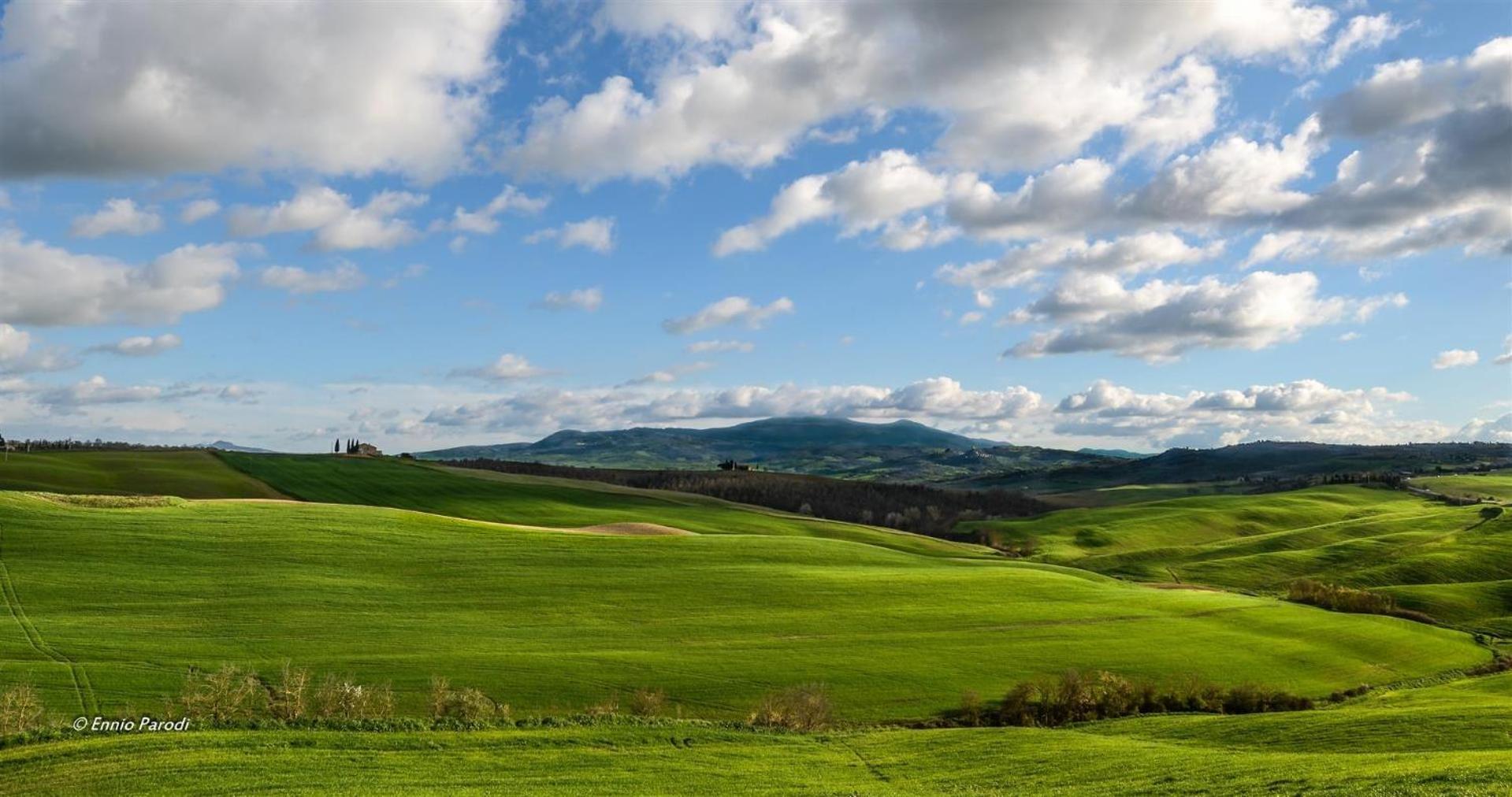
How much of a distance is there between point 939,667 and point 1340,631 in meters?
33.3

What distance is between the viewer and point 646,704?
36906mm

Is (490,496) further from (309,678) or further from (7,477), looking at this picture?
(309,678)

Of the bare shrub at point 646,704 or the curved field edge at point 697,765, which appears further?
the bare shrub at point 646,704

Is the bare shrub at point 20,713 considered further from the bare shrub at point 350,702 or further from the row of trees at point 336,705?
the bare shrub at point 350,702

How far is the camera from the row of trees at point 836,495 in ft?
483

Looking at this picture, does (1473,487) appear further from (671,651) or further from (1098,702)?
(671,651)

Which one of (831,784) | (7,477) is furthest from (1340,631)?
(7,477)

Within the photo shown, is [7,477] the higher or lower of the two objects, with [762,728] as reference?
higher

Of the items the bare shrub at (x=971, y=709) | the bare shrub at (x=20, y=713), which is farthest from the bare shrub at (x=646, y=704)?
the bare shrub at (x=20, y=713)

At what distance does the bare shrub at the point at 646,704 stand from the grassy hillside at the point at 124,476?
67.2 m

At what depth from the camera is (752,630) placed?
49969 mm

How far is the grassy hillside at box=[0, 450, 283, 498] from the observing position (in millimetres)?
89062

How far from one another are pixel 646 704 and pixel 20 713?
19344mm

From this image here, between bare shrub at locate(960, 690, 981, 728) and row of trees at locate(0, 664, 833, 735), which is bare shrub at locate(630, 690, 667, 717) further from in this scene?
bare shrub at locate(960, 690, 981, 728)
